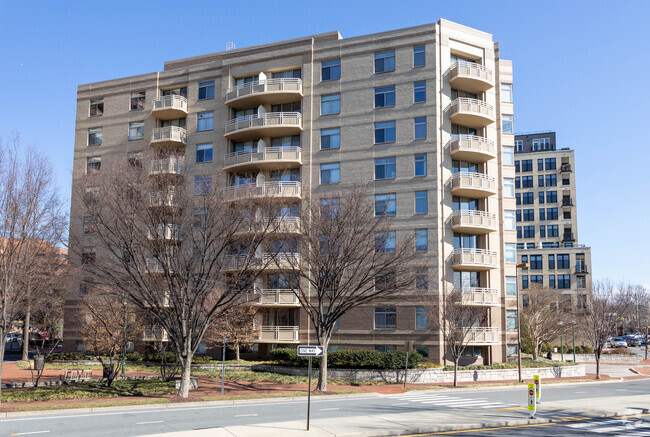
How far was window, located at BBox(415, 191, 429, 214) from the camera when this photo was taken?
140ft

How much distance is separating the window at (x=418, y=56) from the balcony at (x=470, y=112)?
389cm

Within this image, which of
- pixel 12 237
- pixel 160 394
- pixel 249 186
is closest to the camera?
pixel 12 237

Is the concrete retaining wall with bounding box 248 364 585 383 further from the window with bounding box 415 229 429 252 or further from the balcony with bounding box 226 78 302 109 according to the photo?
the balcony with bounding box 226 78 302 109

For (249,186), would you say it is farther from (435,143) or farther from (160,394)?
(435,143)

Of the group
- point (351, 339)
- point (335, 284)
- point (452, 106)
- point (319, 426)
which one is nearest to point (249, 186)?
point (335, 284)

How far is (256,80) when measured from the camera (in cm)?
4775

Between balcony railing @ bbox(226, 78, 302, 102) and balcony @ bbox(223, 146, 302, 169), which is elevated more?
balcony railing @ bbox(226, 78, 302, 102)

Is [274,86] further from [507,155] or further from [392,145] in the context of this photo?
[507,155]

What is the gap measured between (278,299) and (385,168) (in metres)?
12.8

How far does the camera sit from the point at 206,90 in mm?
49406

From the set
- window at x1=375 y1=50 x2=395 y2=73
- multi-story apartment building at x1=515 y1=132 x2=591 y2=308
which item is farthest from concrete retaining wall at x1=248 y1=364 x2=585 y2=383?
multi-story apartment building at x1=515 y1=132 x2=591 y2=308

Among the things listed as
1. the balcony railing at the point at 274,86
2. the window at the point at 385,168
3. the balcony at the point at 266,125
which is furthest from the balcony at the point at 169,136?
the window at the point at 385,168

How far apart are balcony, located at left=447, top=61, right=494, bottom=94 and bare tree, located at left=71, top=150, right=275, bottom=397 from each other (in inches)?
850

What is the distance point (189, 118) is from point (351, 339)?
76.1ft
